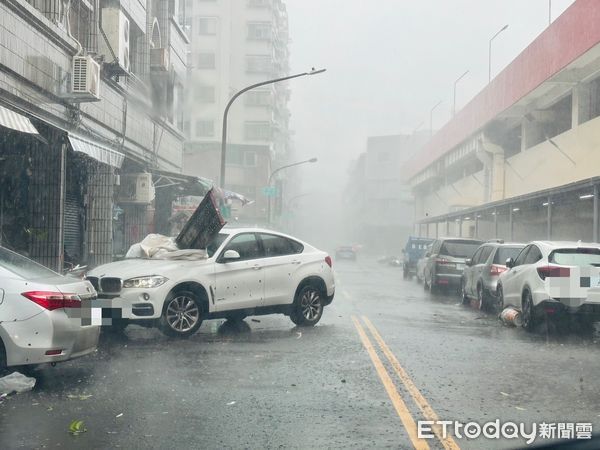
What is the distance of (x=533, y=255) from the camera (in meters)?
13.5

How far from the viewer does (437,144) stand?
176ft

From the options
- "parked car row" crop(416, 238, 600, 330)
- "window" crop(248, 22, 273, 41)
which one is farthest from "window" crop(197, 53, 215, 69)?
"parked car row" crop(416, 238, 600, 330)

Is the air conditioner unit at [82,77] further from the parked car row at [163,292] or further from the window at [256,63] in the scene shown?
the window at [256,63]

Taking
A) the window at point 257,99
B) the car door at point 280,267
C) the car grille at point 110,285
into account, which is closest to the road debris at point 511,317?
the car door at point 280,267

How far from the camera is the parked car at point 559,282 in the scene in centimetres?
1196

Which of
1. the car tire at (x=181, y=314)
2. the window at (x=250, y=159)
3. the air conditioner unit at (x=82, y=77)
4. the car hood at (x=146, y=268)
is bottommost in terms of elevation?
the car tire at (x=181, y=314)

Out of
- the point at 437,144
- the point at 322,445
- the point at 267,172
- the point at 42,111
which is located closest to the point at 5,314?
the point at 322,445

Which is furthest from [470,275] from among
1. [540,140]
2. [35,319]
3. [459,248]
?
[540,140]

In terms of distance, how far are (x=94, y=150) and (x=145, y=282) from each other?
517 cm

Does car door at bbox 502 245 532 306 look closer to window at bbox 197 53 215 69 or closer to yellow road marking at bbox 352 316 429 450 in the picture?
yellow road marking at bbox 352 316 429 450

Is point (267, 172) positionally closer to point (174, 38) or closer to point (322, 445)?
point (174, 38)

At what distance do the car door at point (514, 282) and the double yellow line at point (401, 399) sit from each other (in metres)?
3.53

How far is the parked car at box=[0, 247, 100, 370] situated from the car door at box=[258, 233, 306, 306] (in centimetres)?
474

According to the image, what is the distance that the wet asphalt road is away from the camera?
580 centimetres
